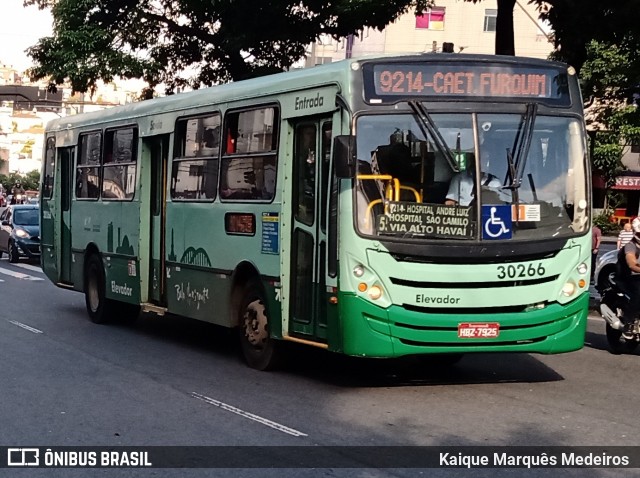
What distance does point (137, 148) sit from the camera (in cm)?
1470

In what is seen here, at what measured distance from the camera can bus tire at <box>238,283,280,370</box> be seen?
11188 mm

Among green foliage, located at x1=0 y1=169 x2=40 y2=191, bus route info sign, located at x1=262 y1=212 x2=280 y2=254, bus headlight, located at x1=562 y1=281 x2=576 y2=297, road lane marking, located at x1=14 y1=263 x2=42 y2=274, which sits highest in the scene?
green foliage, located at x1=0 y1=169 x2=40 y2=191

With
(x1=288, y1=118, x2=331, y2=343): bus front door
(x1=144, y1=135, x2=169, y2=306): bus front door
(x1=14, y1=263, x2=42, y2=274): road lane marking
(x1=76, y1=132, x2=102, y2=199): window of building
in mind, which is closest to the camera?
(x1=288, y1=118, x2=331, y2=343): bus front door

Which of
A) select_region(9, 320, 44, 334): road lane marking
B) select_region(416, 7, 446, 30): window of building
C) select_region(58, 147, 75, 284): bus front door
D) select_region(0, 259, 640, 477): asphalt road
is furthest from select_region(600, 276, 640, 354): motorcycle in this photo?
select_region(416, 7, 446, 30): window of building

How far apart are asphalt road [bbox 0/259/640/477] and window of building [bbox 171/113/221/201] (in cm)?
187

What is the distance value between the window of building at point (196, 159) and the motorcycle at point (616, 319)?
187 inches

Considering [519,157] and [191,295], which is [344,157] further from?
[191,295]

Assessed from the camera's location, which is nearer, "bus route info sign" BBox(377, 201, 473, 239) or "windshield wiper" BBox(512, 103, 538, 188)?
"bus route info sign" BBox(377, 201, 473, 239)

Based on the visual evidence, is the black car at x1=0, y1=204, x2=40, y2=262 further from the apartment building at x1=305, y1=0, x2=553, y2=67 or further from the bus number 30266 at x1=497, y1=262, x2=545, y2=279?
the apartment building at x1=305, y1=0, x2=553, y2=67

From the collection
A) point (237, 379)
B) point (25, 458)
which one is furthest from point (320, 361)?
point (25, 458)

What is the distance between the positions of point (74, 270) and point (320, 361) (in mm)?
6258

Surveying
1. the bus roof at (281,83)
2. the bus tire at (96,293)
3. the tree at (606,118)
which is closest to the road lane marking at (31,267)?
the bus tire at (96,293)

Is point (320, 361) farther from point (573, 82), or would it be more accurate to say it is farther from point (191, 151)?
point (573, 82)

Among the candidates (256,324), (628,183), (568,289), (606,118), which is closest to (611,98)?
(606,118)
